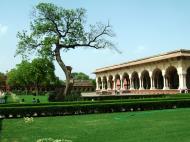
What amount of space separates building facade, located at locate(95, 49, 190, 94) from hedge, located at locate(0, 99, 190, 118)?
18.9 m

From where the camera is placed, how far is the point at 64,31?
30828 mm

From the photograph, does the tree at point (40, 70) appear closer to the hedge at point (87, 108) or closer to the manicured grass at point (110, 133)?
the hedge at point (87, 108)

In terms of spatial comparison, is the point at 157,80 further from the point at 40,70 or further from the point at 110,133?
the point at 110,133

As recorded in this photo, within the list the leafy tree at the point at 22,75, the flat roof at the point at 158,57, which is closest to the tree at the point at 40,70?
the leafy tree at the point at 22,75

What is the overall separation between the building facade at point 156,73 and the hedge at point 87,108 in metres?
18.9

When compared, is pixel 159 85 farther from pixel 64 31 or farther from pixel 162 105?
pixel 162 105

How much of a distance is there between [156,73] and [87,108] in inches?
1339

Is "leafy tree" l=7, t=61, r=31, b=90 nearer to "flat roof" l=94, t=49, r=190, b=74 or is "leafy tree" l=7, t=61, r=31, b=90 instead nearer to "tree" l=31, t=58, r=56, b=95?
"tree" l=31, t=58, r=56, b=95

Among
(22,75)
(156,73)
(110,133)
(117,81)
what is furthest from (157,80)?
(110,133)

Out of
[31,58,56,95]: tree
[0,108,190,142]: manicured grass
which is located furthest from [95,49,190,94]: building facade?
[0,108,190,142]: manicured grass

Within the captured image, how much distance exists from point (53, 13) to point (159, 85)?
93.5 feet

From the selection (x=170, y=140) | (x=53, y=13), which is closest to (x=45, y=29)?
(x=53, y=13)

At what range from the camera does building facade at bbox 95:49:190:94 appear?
40.8 meters

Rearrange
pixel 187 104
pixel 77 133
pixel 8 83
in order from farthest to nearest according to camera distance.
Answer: pixel 8 83 → pixel 187 104 → pixel 77 133
